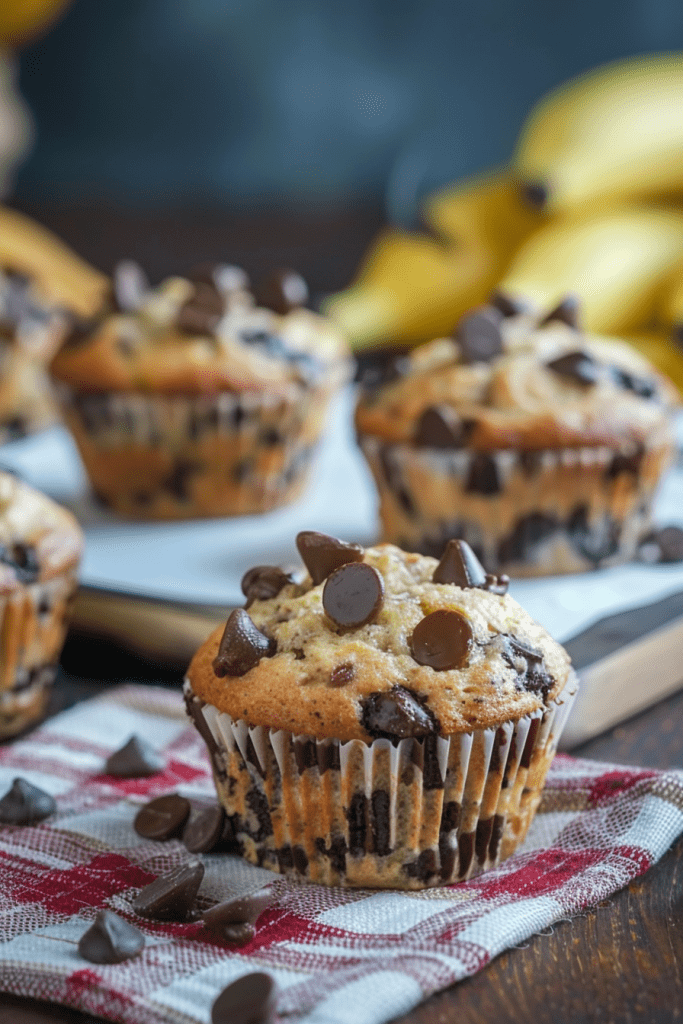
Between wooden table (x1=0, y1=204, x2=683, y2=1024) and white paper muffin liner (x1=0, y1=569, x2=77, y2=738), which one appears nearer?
wooden table (x1=0, y1=204, x2=683, y2=1024)

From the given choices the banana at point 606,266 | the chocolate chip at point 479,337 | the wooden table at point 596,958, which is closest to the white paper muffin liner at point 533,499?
the chocolate chip at point 479,337

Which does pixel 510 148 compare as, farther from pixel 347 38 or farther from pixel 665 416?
pixel 665 416

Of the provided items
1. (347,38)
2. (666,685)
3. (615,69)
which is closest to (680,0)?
(615,69)

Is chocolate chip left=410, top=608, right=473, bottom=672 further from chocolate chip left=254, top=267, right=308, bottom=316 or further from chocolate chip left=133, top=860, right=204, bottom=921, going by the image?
chocolate chip left=254, top=267, right=308, bottom=316

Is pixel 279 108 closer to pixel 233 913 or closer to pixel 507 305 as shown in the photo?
pixel 507 305

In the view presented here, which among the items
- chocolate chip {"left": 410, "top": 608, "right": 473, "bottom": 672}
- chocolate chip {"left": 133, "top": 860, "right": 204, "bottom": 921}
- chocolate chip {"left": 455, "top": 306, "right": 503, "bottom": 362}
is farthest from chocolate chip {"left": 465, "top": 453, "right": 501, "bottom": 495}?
chocolate chip {"left": 133, "top": 860, "right": 204, "bottom": 921}

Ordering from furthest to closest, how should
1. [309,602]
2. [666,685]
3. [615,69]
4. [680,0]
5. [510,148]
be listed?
[510,148]
[680,0]
[615,69]
[666,685]
[309,602]
